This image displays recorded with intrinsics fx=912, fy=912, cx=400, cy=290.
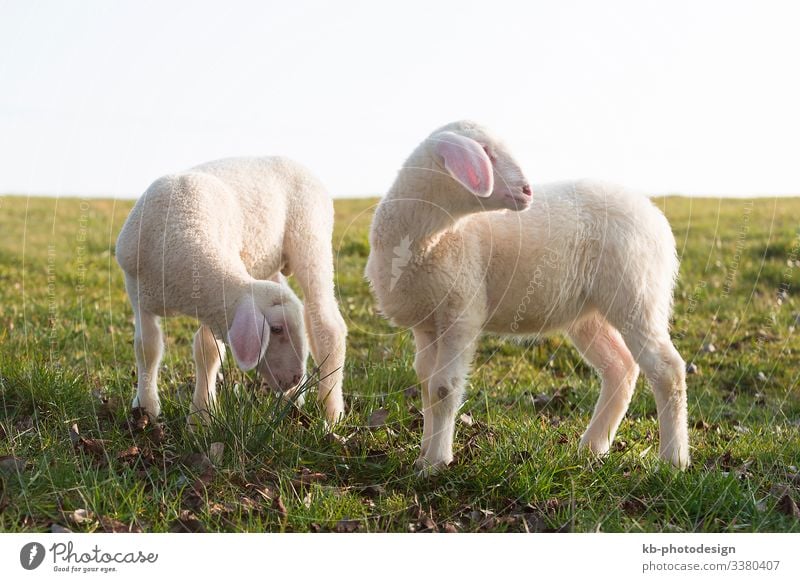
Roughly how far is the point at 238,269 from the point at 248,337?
0.60m

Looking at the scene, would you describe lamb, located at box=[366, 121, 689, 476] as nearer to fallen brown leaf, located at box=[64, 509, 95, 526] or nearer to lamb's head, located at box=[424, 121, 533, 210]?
lamb's head, located at box=[424, 121, 533, 210]

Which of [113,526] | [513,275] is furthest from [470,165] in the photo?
[113,526]

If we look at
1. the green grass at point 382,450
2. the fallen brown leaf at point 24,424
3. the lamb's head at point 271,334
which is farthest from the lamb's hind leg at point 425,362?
the fallen brown leaf at point 24,424

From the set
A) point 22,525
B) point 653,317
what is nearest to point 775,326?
point 653,317

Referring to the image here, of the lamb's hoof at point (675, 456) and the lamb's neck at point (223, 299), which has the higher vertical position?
the lamb's neck at point (223, 299)

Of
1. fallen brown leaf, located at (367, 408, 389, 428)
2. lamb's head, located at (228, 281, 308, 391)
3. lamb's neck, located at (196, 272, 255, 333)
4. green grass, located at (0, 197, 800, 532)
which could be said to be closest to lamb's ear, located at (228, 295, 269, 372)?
lamb's head, located at (228, 281, 308, 391)

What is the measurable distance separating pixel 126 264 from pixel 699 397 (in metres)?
4.05

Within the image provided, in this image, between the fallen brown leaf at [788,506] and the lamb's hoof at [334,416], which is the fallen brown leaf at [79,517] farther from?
the fallen brown leaf at [788,506]

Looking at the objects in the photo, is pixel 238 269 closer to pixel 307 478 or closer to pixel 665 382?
pixel 307 478

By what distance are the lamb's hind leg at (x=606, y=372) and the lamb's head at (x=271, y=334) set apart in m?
1.62

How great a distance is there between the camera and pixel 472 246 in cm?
467

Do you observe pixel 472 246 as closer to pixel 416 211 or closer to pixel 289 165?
pixel 416 211

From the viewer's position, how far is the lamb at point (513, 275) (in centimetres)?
453

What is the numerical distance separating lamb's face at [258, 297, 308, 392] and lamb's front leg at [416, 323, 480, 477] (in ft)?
2.22
